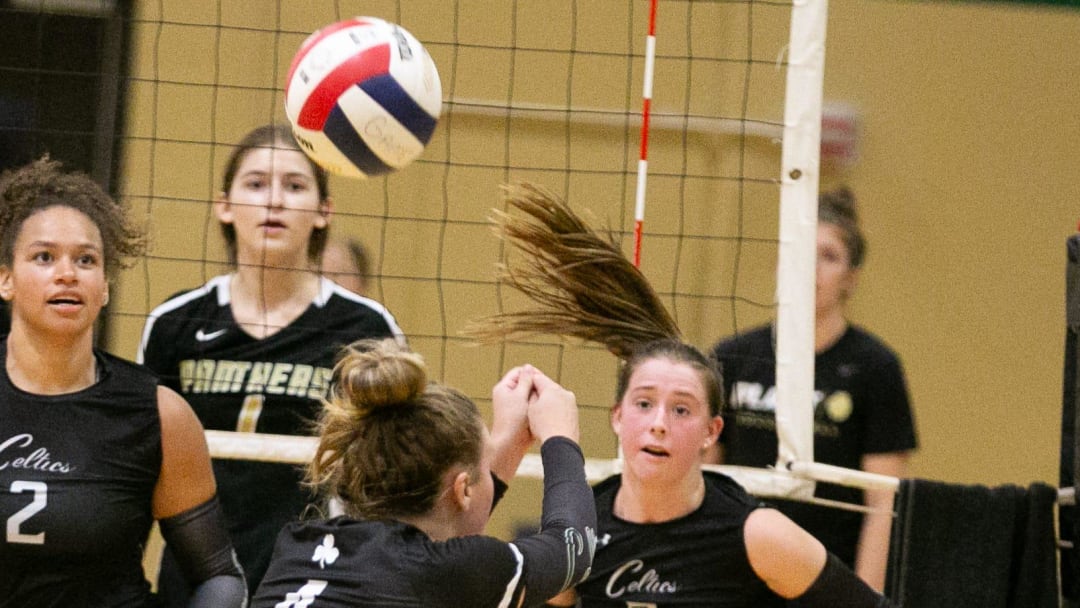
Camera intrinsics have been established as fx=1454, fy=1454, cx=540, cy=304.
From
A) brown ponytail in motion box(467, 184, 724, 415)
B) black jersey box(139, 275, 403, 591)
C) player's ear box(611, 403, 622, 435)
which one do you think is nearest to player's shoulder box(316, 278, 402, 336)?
black jersey box(139, 275, 403, 591)

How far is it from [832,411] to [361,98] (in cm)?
185

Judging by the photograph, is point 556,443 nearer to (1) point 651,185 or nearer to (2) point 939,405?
(1) point 651,185

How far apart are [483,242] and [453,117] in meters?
0.59

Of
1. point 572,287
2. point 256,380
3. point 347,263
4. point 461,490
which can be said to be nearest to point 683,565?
point 572,287

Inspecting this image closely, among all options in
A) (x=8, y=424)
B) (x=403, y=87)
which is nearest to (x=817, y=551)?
(x=403, y=87)

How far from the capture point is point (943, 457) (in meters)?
7.15

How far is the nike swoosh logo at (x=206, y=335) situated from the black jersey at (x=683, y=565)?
4.08 ft

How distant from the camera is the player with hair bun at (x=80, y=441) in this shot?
3.05 metres

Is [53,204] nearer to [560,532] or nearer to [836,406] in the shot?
[560,532]

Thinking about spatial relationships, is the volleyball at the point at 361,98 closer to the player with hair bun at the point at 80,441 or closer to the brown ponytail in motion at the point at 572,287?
the brown ponytail in motion at the point at 572,287

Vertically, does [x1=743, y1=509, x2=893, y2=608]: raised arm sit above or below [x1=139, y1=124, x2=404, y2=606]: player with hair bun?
below

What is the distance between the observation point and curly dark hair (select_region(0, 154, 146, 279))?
324 centimetres

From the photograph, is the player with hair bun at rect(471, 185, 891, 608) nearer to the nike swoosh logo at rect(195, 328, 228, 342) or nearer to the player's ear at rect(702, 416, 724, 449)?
the player's ear at rect(702, 416, 724, 449)

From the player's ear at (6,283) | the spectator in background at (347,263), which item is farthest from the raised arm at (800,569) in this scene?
the spectator in background at (347,263)
